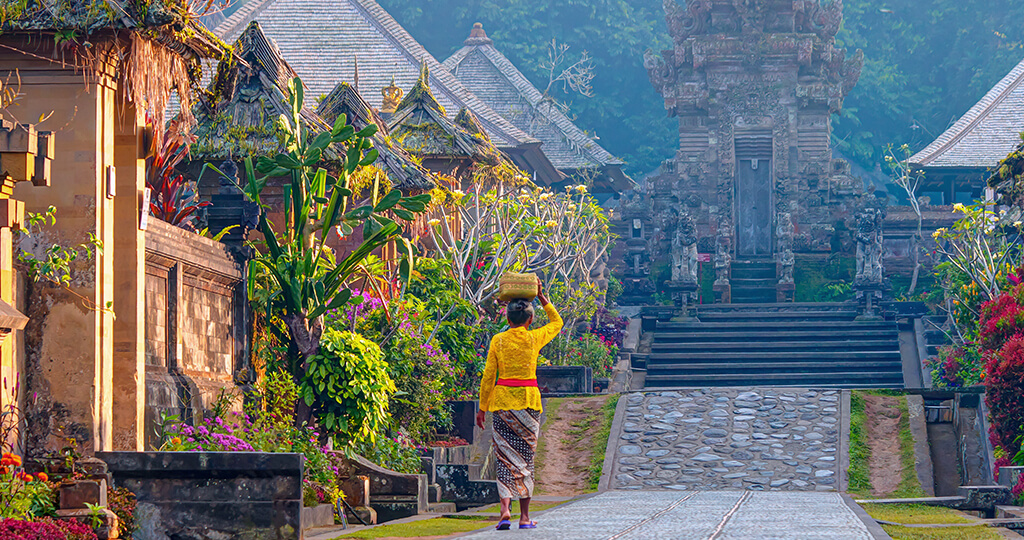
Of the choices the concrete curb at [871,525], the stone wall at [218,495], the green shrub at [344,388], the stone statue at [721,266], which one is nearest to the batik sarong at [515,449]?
the stone wall at [218,495]

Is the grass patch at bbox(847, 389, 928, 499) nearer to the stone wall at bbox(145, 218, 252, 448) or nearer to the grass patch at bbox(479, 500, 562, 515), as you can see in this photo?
the grass patch at bbox(479, 500, 562, 515)

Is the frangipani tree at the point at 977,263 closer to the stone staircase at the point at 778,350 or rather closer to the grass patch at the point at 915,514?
the stone staircase at the point at 778,350

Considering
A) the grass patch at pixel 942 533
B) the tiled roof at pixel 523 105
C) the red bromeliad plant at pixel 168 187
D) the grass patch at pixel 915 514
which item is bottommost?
the grass patch at pixel 915 514

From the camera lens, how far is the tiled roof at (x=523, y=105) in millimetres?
35750

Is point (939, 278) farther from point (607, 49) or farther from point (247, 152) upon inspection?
point (607, 49)

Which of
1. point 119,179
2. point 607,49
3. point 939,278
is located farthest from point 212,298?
point 607,49

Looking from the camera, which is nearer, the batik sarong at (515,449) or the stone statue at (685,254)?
the batik sarong at (515,449)

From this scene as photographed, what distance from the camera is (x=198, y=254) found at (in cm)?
1191

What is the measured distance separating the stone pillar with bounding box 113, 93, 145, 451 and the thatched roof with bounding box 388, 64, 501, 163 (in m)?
10.9

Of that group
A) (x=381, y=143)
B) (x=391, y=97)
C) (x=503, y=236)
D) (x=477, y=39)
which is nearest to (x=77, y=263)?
(x=381, y=143)

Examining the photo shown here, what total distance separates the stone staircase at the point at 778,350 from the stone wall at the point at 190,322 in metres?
13.2

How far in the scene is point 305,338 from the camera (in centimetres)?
1270

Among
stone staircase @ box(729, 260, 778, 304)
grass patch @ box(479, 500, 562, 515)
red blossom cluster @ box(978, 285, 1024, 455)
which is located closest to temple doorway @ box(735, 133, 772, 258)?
stone staircase @ box(729, 260, 778, 304)

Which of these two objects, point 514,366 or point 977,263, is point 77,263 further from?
A: point 977,263
